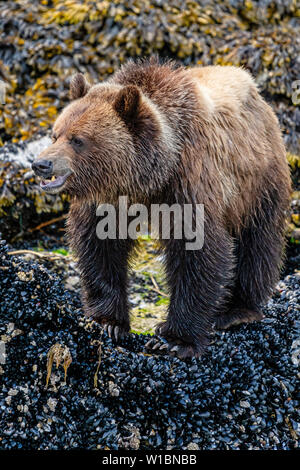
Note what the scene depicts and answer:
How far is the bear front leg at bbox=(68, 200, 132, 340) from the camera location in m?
5.48

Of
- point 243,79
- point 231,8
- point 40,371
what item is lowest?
point 40,371

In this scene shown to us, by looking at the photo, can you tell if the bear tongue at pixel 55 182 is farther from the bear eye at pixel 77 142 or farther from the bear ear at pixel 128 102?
the bear ear at pixel 128 102

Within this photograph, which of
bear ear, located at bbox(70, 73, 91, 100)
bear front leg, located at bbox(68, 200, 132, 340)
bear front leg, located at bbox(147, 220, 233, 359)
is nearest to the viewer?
bear front leg, located at bbox(147, 220, 233, 359)

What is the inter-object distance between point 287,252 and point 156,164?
3.45 m

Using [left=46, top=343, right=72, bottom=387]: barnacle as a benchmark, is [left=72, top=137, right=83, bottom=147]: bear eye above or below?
above

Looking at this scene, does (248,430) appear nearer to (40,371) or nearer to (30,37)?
(40,371)

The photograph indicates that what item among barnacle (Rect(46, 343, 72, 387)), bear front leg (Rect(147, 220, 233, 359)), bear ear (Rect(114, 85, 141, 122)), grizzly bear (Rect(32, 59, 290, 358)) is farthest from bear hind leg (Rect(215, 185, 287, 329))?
bear ear (Rect(114, 85, 141, 122))

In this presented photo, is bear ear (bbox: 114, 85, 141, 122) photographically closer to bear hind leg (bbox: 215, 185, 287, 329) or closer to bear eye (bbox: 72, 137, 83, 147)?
bear eye (bbox: 72, 137, 83, 147)

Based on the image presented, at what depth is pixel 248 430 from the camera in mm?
5207

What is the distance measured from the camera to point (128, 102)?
4832mm

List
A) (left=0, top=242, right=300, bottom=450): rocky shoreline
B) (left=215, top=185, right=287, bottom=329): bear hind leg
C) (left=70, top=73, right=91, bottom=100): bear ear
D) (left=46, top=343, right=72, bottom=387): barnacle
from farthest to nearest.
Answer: (left=215, top=185, right=287, bottom=329): bear hind leg → (left=70, top=73, right=91, bottom=100): bear ear → (left=46, top=343, right=72, bottom=387): barnacle → (left=0, top=242, right=300, bottom=450): rocky shoreline

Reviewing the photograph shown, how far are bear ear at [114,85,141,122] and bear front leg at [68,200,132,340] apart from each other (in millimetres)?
916

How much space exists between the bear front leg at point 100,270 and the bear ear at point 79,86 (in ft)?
3.25
